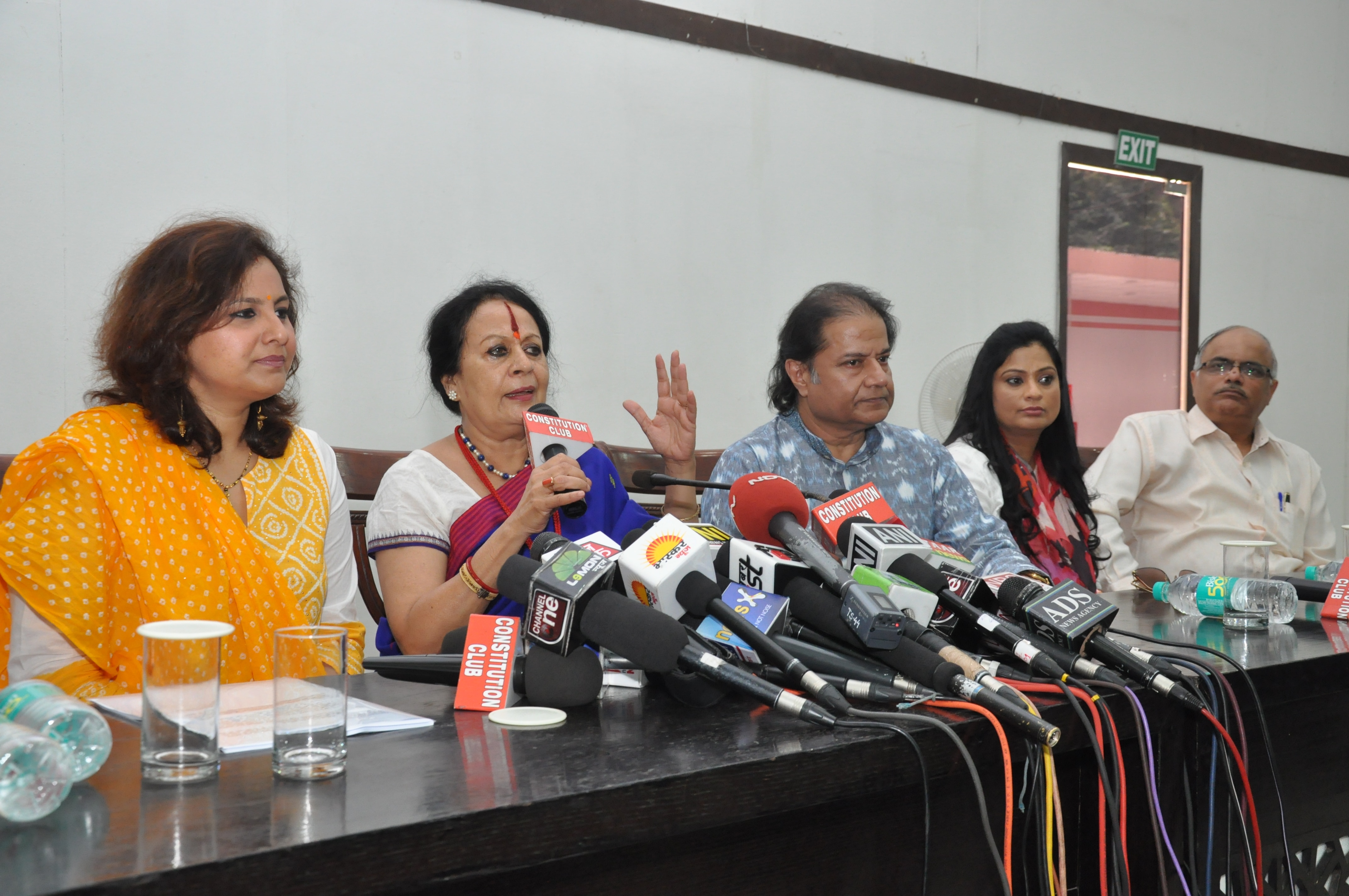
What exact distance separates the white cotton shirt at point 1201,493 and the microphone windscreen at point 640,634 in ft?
8.01

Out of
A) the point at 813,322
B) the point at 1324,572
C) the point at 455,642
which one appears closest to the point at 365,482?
the point at 813,322

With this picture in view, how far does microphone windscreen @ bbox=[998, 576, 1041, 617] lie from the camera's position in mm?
1149

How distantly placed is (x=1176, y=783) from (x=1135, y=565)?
1.91 m

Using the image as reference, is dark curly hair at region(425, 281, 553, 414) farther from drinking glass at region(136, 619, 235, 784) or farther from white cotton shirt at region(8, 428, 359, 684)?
drinking glass at region(136, 619, 235, 784)

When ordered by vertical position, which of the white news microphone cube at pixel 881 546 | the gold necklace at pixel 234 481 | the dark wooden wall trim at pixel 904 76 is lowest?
the white news microphone cube at pixel 881 546

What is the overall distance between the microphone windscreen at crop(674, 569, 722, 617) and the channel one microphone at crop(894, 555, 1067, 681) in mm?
236

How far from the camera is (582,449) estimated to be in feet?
6.19

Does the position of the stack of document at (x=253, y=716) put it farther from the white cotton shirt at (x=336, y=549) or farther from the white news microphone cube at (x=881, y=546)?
the white cotton shirt at (x=336, y=549)

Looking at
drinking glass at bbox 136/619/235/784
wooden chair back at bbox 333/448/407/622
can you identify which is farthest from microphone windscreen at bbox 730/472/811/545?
wooden chair back at bbox 333/448/407/622

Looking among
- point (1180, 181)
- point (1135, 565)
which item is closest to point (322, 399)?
point (1135, 565)

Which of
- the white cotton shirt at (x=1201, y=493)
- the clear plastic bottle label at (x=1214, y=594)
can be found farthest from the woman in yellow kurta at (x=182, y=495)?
the white cotton shirt at (x=1201, y=493)

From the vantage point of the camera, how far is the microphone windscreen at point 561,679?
3.29 ft

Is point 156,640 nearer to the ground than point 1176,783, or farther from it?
farther from it

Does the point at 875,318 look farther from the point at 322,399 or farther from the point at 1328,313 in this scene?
the point at 1328,313
